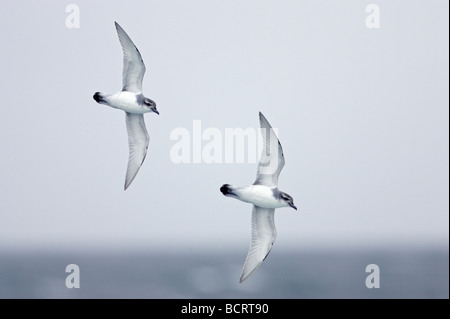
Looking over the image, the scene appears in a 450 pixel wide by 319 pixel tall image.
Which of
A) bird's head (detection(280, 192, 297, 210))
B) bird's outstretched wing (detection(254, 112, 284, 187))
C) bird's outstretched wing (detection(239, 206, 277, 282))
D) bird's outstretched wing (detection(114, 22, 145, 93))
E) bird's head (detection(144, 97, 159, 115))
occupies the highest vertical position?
bird's outstretched wing (detection(114, 22, 145, 93))

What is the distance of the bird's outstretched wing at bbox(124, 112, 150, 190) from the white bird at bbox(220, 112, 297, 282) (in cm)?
441

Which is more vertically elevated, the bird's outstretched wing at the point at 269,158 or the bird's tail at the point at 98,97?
the bird's tail at the point at 98,97

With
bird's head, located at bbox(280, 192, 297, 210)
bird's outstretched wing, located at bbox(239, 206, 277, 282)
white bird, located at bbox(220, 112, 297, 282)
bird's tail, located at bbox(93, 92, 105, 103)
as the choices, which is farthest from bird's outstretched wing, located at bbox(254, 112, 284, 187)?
bird's tail, located at bbox(93, 92, 105, 103)

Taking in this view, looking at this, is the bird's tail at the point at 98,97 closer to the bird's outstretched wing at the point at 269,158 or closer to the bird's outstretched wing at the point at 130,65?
the bird's outstretched wing at the point at 130,65

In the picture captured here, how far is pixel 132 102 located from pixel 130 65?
1.11 metres

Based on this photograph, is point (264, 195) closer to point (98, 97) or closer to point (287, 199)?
point (287, 199)

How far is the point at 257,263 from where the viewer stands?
715 inches

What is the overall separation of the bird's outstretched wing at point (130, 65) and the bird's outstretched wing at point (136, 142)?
1.01 meters

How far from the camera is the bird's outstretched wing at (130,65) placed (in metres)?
19.5

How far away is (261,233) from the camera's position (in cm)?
1858

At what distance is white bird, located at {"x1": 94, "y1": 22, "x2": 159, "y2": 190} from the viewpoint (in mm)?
19656

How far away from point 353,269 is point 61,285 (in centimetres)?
5362

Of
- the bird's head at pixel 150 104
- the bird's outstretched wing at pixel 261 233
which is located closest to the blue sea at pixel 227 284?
the bird's head at pixel 150 104

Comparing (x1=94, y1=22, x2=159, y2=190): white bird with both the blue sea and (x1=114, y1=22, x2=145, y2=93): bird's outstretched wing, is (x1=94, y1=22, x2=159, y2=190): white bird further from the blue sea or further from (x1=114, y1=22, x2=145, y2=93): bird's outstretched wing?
the blue sea
